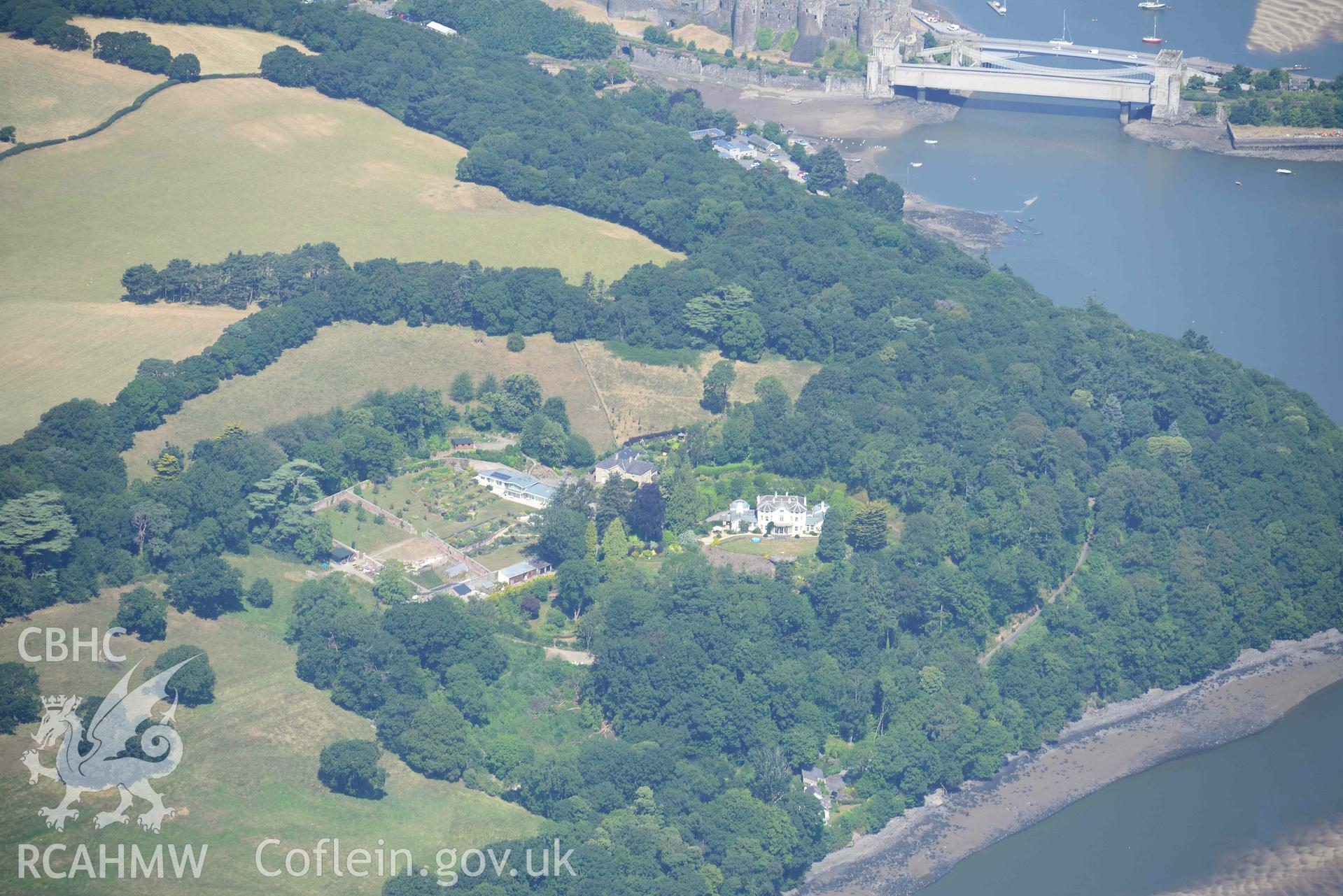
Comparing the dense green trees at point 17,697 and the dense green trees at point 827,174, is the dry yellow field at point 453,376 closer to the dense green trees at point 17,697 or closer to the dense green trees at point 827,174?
the dense green trees at point 17,697

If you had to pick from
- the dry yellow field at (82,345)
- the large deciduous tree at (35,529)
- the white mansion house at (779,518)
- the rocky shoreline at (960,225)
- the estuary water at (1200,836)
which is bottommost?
the estuary water at (1200,836)

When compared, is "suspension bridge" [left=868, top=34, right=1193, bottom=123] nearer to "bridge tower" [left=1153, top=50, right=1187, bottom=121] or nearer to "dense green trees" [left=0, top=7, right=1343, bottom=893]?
"bridge tower" [left=1153, top=50, right=1187, bottom=121]

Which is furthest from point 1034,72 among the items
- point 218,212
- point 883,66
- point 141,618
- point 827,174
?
point 141,618

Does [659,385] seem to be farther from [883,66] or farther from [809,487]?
[883,66]

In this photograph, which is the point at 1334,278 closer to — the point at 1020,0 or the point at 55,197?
the point at 1020,0

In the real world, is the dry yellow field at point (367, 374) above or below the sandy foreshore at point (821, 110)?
below

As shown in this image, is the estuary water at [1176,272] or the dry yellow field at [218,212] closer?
the estuary water at [1176,272]

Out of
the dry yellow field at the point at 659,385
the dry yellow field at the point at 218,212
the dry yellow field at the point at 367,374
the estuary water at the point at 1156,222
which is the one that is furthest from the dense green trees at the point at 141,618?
the estuary water at the point at 1156,222

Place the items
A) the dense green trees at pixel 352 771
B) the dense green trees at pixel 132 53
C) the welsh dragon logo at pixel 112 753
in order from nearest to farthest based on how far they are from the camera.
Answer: the welsh dragon logo at pixel 112 753
the dense green trees at pixel 352 771
the dense green trees at pixel 132 53

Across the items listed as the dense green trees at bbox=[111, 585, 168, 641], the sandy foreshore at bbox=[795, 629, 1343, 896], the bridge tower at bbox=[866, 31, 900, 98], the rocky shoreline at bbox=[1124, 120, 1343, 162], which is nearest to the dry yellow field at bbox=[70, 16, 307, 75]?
the bridge tower at bbox=[866, 31, 900, 98]
